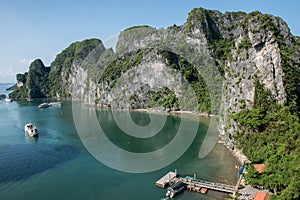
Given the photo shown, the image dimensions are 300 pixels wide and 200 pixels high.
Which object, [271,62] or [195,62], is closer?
[271,62]

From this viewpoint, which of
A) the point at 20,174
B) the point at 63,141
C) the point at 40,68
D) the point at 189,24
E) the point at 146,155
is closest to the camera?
the point at 20,174

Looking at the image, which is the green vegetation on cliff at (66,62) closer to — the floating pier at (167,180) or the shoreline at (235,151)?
the shoreline at (235,151)

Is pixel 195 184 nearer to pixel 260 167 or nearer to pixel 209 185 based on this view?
pixel 209 185

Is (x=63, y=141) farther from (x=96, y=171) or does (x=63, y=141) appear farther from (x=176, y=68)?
(x=176, y=68)

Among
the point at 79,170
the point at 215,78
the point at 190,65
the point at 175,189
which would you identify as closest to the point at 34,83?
the point at 190,65

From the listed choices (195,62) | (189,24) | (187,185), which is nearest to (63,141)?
(187,185)

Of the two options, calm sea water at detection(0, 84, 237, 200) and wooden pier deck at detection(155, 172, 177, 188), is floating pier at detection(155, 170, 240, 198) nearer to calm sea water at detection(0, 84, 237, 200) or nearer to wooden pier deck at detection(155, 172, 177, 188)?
wooden pier deck at detection(155, 172, 177, 188)

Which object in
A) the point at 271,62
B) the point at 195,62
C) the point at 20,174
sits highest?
the point at 195,62
